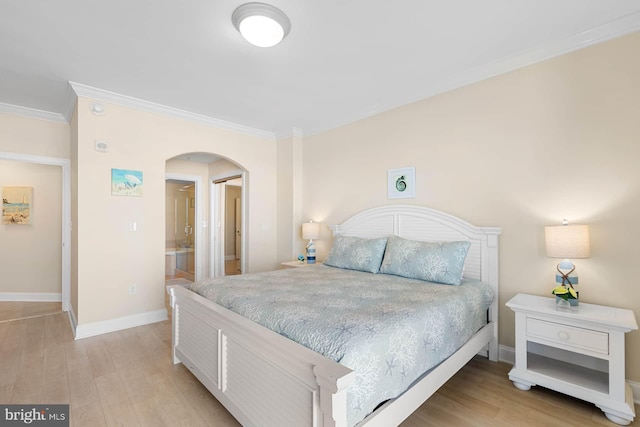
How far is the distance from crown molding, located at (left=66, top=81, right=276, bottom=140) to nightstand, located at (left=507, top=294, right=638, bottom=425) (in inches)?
155

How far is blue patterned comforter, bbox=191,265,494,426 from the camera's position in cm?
133

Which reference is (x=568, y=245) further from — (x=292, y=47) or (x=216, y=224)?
(x=216, y=224)

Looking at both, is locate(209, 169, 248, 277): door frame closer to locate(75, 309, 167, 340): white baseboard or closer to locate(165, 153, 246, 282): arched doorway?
locate(165, 153, 246, 282): arched doorway

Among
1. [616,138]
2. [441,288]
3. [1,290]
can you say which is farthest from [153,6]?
[1,290]

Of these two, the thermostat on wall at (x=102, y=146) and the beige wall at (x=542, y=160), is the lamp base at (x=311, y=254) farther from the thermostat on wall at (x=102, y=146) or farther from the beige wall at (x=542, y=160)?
the thermostat on wall at (x=102, y=146)

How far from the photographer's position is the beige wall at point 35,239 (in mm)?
4492

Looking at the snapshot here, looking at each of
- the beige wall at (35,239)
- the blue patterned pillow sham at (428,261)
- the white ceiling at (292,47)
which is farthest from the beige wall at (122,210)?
the blue patterned pillow sham at (428,261)

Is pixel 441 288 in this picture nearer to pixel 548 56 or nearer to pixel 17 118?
pixel 548 56

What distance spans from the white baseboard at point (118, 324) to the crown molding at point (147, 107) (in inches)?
95.8

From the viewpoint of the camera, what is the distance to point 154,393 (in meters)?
2.10

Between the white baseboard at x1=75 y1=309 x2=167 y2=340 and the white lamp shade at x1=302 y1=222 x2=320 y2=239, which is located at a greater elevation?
the white lamp shade at x1=302 y1=222 x2=320 y2=239

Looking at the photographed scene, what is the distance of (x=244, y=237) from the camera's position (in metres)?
4.67

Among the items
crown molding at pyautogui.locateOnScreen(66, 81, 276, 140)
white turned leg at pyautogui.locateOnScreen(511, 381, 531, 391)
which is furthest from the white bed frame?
crown molding at pyautogui.locateOnScreen(66, 81, 276, 140)

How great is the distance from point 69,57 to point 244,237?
9.52 ft
